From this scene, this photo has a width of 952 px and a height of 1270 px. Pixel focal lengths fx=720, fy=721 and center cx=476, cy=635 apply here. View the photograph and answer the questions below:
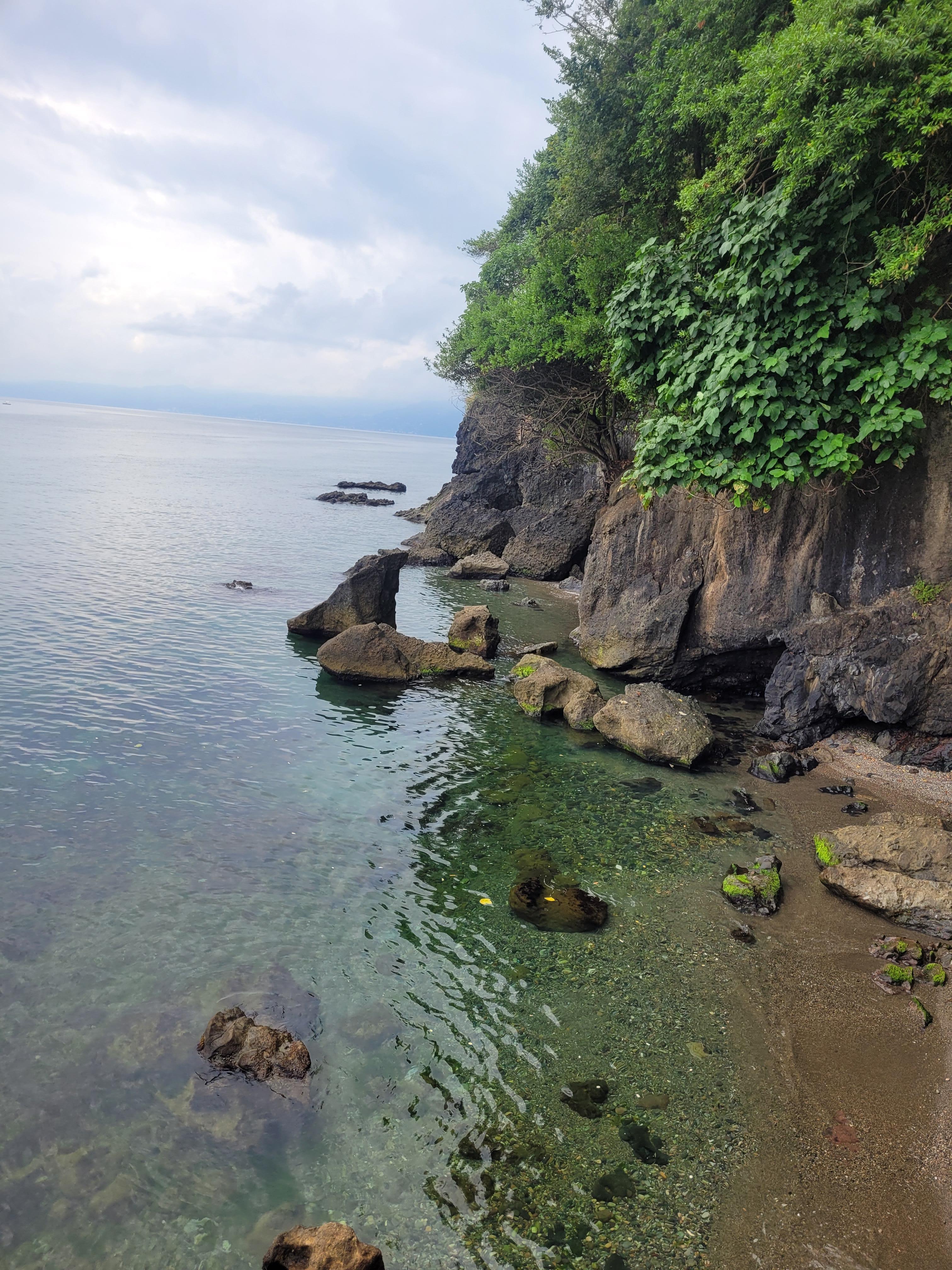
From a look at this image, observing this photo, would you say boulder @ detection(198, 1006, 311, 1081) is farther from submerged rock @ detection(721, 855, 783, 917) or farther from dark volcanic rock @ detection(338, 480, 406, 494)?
dark volcanic rock @ detection(338, 480, 406, 494)

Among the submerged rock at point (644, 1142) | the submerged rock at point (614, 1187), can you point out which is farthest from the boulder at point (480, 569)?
the submerged rock at point (614, 1187)

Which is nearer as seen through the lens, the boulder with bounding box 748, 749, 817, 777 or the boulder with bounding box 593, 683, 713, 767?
the boulder with bounding box 748, 749, 817, 777

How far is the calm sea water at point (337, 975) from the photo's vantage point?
5.93m

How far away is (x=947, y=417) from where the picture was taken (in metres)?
14.0

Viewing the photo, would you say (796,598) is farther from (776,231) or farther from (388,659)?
(388,659)

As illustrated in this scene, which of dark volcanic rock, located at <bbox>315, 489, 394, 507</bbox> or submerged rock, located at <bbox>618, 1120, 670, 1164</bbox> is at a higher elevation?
dark volcanic rock, located at <bbox>315, 489, 394, 507</bbox>

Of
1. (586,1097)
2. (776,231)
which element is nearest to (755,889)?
(586,1097)

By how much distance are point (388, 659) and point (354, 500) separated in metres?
53.8

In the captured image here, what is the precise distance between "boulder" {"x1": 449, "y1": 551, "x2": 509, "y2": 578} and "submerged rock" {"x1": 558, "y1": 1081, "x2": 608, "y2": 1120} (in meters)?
30.0

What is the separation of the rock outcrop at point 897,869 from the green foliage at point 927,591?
5132mm

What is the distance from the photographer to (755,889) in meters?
10.3

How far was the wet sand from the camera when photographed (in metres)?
5.74

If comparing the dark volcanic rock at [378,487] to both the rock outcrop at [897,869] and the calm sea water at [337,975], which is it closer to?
the calm sea water at [337,975]

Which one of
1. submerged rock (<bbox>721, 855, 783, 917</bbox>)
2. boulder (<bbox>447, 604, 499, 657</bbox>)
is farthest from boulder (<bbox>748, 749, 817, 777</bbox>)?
boulder (<bbox>447, 604, 499, 657</bbox>)
